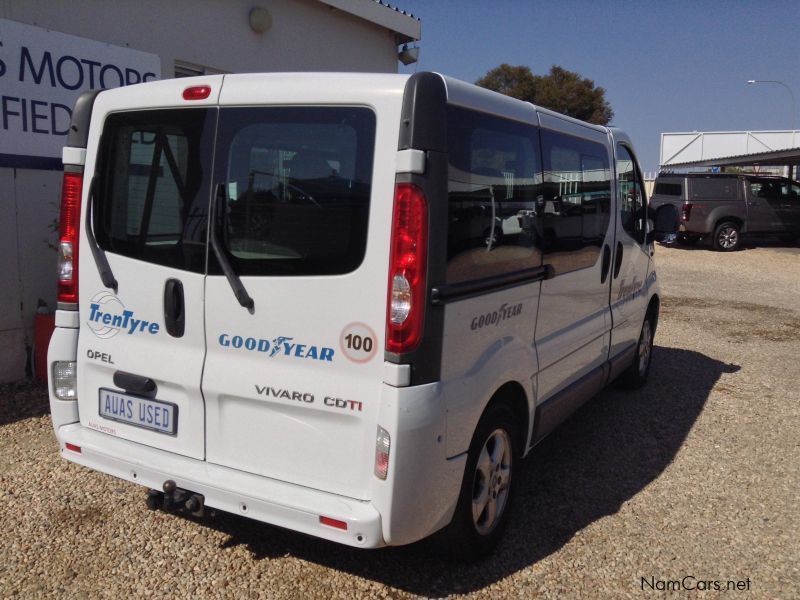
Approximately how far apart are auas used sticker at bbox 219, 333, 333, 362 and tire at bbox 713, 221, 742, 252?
60.2 feet

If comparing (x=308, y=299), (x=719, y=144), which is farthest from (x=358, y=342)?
(x=719, y=144)

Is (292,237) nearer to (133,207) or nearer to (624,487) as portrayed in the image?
(133,207)

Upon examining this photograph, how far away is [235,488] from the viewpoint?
116 inches

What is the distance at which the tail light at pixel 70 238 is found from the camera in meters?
3.37

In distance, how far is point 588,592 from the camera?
323 cm

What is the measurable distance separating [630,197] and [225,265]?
354 cm

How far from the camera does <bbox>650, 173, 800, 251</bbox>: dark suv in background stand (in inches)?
740

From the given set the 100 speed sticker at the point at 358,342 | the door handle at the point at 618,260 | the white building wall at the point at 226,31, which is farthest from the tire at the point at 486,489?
the white building wall at the point at 226,31

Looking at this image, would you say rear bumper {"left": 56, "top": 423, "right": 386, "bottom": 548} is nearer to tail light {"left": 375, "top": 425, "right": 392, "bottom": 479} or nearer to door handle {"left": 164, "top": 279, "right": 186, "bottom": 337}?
tail light {"left": 375, "top": 425, "right": 392, "bottom": 479}

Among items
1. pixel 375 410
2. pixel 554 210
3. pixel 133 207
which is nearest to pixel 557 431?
pixel 554 210

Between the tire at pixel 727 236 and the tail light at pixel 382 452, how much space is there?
18.4m

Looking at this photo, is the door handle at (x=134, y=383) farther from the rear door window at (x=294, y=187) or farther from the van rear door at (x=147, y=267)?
the rear door window at (x=294, y=187)

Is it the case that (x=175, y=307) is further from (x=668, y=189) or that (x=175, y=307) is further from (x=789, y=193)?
(x=789, y=193)

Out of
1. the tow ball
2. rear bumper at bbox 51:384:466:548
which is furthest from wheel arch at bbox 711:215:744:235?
the tow ball
